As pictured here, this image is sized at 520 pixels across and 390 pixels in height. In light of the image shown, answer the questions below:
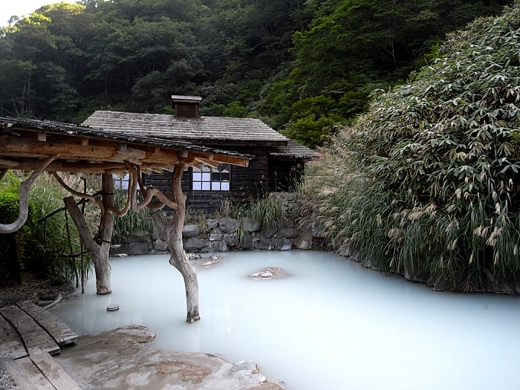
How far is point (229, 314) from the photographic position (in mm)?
4484

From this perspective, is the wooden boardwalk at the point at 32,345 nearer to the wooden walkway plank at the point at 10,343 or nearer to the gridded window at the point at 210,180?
the wooden walkway plank at the point at 10,343

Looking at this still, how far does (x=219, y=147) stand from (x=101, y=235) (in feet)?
19.6

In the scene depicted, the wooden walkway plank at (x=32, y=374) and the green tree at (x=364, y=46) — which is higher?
the green tree at (x=364, y=46)

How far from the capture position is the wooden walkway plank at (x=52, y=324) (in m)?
3.34

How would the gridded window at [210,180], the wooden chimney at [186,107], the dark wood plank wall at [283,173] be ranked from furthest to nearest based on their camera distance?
the wooden chimney at [186,107]
the dark wood plank wall at [283,173]
the gridded window at [210,180]

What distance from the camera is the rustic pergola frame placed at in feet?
9.16

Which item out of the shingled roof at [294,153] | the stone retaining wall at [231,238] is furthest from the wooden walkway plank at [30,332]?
the shingled roof at [294,153]

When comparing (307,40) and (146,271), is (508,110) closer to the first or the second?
(146,271)

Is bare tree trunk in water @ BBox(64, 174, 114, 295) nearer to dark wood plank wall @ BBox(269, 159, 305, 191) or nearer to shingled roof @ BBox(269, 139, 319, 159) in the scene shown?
shingled roof @ BBox(269, 139, 319, 159)

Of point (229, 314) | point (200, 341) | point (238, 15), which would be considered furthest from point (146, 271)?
point (238, 15)

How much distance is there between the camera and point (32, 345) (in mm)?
3111

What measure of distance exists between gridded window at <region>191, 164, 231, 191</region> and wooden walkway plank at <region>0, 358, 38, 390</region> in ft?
26.3

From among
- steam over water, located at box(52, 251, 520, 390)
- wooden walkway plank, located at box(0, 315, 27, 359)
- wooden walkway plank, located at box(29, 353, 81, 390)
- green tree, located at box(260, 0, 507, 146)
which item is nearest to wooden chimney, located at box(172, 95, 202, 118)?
green tree, located at box(260, 0, 507, 146)

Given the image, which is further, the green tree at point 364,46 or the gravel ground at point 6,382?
the green tree at point 364,46
